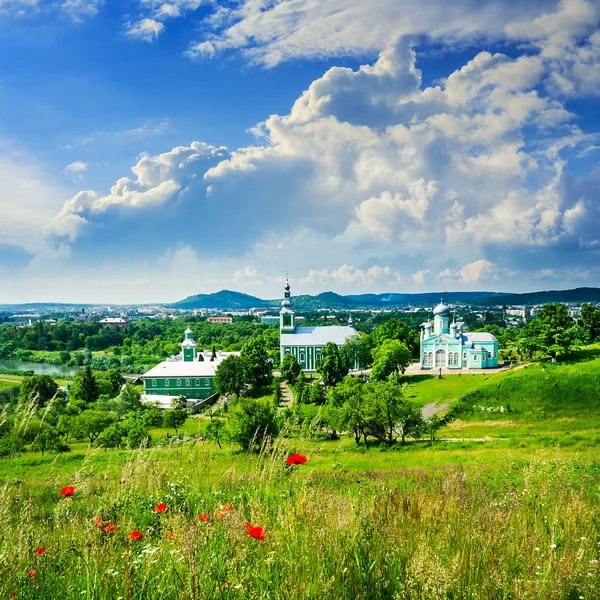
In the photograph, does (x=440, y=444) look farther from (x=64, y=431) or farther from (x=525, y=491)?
(x=64, y=431)

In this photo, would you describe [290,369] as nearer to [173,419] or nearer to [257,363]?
[257,363]

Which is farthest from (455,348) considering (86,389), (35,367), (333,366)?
(35,367)

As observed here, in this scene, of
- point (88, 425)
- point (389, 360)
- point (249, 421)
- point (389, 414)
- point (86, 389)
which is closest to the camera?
point (249, 421)

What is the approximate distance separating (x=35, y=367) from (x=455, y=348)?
244 ft

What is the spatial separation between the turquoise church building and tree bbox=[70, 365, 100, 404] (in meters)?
36.7

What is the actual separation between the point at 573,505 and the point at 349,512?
6.79 ft

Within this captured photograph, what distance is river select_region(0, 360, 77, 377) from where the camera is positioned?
79.6 meters

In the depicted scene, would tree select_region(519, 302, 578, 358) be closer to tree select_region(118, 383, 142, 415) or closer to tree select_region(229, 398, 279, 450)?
tree select_region(229, 398, 279, 450)

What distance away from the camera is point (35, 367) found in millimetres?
84500

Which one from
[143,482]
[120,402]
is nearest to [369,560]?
[143,482]

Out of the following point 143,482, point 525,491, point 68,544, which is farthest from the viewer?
point 143,482

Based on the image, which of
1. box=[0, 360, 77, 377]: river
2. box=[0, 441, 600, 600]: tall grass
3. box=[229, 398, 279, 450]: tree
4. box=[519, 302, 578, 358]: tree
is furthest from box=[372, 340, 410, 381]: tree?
box=[0, 360, 77, 377]: river

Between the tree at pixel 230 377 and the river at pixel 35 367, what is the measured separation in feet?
138

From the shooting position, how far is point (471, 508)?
3912 millimetres
